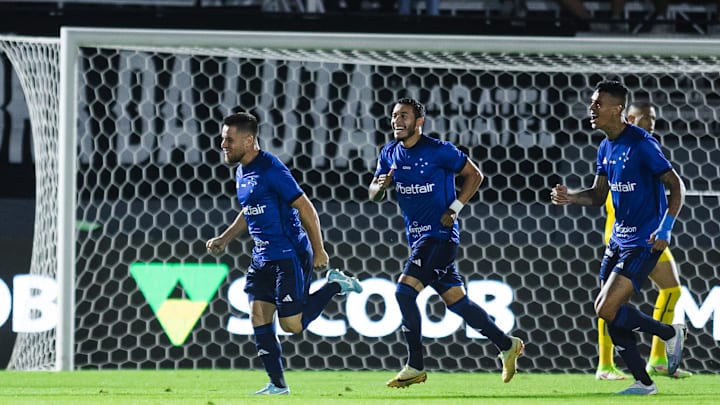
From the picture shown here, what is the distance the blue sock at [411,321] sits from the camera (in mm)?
6293

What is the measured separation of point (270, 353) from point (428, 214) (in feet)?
3.64

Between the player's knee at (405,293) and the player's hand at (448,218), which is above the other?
the player's hand at (448,218)

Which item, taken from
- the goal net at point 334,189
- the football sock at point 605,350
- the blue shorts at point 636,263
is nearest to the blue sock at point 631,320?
the blue shorts at point 636,263

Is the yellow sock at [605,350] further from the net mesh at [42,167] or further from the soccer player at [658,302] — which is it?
the net mesh at [42,167]

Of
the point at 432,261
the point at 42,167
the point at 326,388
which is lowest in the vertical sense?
the point at 326,388

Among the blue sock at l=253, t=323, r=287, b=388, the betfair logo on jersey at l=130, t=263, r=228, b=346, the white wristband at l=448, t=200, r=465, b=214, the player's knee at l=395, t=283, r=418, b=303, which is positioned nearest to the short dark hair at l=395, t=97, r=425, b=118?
the white wristband at l=448, t=200, r=465, b=214

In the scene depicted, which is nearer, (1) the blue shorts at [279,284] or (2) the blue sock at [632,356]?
(2) the blue sock at [632,356]

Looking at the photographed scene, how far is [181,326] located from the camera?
830 centimetres

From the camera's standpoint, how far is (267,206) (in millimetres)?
6094

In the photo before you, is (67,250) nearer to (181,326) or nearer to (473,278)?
(181,326)

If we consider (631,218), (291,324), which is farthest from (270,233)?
(631,218)

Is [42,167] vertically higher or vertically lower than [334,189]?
higher

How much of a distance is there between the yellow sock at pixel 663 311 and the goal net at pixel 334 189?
1.23m

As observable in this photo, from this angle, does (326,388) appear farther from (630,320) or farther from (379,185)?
(630,320)
